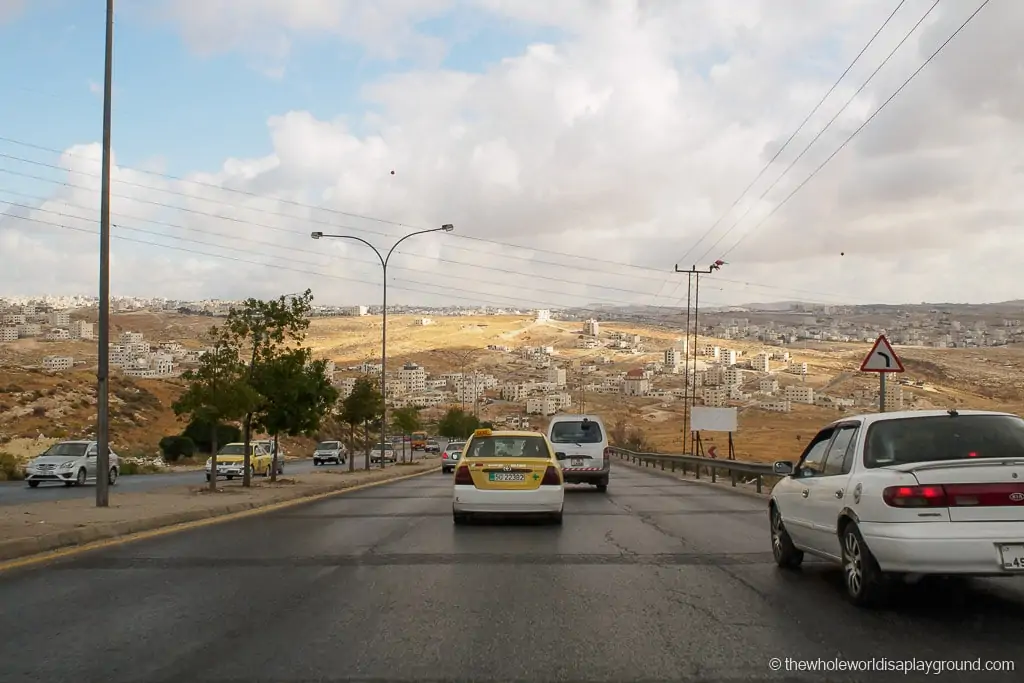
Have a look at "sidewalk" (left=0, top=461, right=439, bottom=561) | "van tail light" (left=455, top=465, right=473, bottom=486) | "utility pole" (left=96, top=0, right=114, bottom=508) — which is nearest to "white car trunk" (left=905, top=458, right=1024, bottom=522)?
"van tail light" (left=455, top=465, right=473, bottom=486)

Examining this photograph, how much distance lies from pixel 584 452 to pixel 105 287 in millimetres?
13515

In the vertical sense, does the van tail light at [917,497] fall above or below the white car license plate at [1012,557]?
above

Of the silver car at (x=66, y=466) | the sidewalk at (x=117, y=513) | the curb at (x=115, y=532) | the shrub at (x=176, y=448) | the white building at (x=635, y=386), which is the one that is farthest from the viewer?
the white building at (x=635, y=386)

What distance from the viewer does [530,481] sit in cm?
1571

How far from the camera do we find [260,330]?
89.6 ft

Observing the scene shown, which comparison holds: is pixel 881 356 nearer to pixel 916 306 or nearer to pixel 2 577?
pixel 2 577

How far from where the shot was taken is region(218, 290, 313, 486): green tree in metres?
26.6

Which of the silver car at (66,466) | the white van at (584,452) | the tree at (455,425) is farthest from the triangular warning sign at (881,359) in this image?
the tree at (455,425)

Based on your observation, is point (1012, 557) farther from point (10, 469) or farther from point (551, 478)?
point (10, 469)

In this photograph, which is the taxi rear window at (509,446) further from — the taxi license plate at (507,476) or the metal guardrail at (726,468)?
the metal guardrail at (726,468)

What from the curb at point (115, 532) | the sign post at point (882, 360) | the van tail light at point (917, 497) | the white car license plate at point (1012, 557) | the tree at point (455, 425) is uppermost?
the sign post at point (882, 360)

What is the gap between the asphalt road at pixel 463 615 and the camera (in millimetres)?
6289

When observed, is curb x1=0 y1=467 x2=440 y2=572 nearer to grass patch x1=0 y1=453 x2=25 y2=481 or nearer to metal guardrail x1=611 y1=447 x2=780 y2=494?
metal guardrail x1=611 y1=447 x2=780 y2=494

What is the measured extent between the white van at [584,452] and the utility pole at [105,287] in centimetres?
1189
